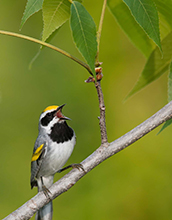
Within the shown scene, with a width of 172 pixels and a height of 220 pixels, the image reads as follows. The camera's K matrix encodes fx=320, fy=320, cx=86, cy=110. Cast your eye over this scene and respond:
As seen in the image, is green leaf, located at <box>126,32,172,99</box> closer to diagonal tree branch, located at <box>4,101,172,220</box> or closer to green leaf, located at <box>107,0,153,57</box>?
green leaf, located at <box>107,0,153,57</box>

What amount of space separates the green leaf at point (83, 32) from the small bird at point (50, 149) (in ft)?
3.22

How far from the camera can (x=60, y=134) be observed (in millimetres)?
2199

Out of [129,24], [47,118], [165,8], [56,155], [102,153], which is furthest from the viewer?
[47,118]

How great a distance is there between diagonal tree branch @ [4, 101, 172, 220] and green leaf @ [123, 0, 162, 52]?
31 cm

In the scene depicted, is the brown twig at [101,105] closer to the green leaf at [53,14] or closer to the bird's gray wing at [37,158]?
the green leaf at [53,14]

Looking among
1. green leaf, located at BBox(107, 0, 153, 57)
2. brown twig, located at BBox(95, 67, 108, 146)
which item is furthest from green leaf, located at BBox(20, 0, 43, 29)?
green leaf, located at BBox(107, 0, 153, 57)

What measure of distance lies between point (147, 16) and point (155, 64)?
473 mm

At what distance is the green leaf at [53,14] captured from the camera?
137 centimetres

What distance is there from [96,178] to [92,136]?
0.54 m

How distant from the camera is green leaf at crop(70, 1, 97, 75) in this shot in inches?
48.2

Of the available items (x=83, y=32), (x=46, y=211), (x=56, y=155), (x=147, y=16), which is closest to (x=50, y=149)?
(x=56, y=155)

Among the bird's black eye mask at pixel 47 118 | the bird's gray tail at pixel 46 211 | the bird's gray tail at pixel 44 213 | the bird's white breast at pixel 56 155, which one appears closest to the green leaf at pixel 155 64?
the bird's white breast at pixel 56 155

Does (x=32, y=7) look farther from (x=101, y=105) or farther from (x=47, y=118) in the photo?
(x=47, y=118)

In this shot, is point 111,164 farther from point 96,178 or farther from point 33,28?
point 33,28
